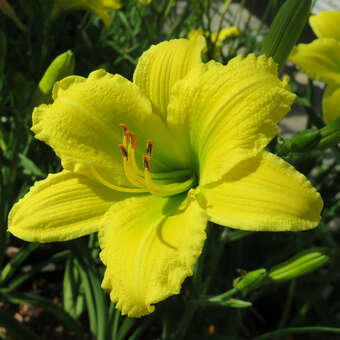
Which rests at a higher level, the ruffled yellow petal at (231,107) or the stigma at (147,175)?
the ruffled yellow petal at (231,107)

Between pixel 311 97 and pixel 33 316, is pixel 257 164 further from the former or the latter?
pixel 33 316

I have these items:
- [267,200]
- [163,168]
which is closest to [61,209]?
[163,168]

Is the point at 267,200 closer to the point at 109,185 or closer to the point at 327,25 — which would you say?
the point at 109,185

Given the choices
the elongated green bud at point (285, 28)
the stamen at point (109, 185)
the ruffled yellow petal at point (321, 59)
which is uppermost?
the elongated green bud at point (285, 28)

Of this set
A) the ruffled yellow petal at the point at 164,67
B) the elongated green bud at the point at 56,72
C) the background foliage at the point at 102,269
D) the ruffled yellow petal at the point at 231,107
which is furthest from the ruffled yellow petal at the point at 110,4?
the ruffled yellow petal at the point at 231,107

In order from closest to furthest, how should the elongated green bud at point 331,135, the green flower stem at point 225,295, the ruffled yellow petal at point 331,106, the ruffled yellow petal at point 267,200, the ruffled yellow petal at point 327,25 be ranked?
the ruffled yellow petal at point 267,200
the elongated green bud at point 331,135
the green flower stem at point 225,295
the ruffled yellow petal at point 331,106
the ruffled yellow petal at point 327,25

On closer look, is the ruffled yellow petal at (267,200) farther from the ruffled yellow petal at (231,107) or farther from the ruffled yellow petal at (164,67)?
the ruffled yellow petal at (164,67)

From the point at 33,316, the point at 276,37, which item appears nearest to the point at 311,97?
the point at 276,37
